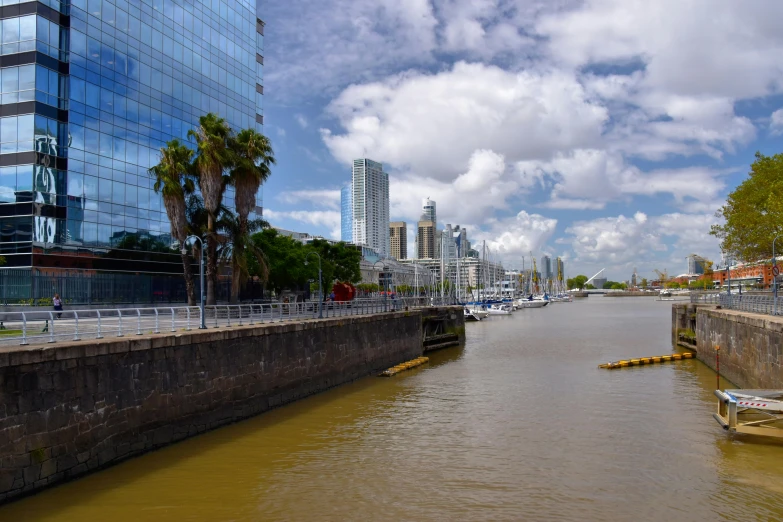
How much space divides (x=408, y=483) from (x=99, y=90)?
1543 inches

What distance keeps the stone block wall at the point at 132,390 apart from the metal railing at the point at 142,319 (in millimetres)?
1539

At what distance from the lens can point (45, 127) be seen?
40.4m

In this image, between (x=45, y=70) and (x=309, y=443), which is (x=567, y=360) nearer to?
(x=309, y=443)

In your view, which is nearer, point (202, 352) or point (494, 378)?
point (202, 352)

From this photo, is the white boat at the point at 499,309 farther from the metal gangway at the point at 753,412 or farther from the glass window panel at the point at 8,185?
the metal gangway at the point at 753,412

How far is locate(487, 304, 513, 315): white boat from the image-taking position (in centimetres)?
12081

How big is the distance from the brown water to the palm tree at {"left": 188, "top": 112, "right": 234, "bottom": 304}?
41.2 feet

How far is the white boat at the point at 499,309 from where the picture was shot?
120812mm

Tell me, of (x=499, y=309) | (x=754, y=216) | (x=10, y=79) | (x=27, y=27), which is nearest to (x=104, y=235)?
(x=10, y=79)

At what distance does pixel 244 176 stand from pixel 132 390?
22121 millimetres

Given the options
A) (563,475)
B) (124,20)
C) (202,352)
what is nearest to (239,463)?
(202,352)

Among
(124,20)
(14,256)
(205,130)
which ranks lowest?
(14,256)

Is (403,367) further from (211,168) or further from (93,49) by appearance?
(93,49)

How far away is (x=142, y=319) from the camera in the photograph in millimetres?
23656
